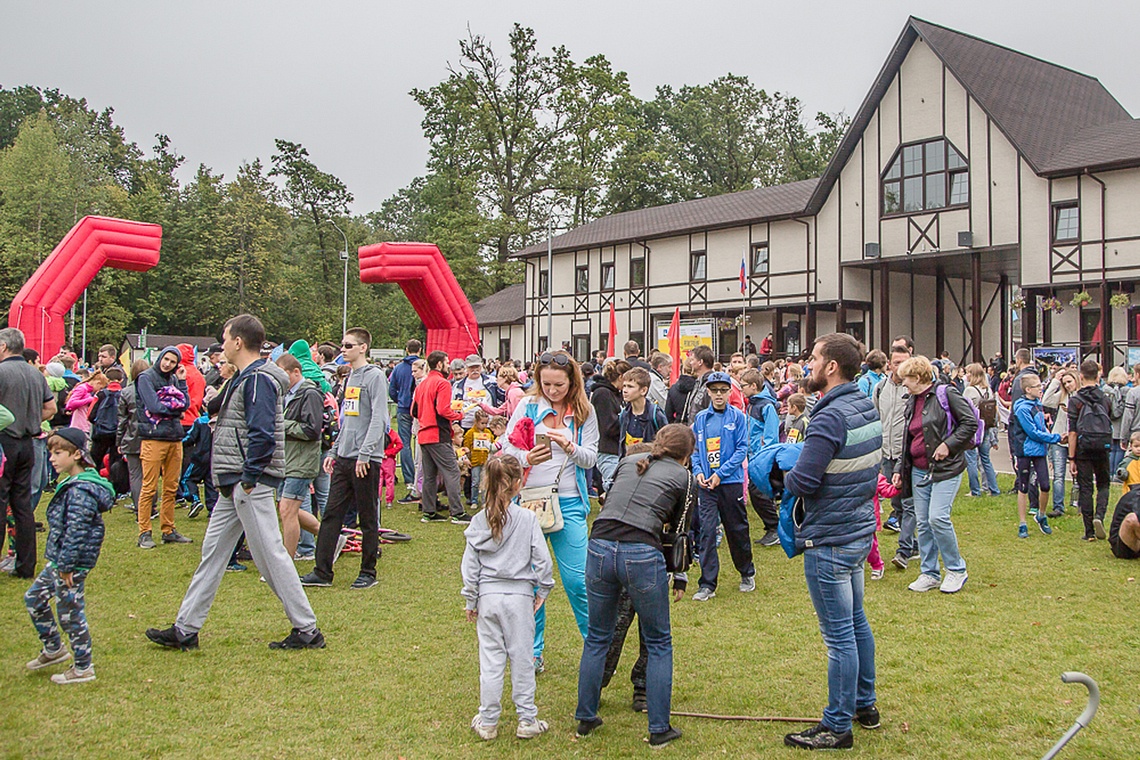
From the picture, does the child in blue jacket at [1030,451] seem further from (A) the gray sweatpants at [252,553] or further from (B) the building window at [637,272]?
(B) the building window at [637,272]

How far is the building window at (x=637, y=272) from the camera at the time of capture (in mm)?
38156

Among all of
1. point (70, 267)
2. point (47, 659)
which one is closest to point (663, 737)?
point (47, 659)

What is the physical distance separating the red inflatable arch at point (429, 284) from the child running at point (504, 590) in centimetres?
1670

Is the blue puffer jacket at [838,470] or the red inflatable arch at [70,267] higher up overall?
the red inflatable arch at [70,267]

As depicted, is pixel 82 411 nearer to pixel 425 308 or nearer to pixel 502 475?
pixel 502 475

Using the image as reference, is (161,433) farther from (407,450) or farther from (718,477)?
(718,477)

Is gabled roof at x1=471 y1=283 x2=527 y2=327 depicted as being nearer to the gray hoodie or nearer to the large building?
the large building

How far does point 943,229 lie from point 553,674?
25944 millimetres

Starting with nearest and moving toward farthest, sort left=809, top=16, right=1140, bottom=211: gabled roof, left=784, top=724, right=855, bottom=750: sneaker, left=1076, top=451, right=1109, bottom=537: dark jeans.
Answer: left=784, top=724, right=855, bottom=750: sneaker
left=1076, top=451, right=1109, bottom=537: dark jeans
left=809, top=16, right=1140, bottom=211: gabled roof

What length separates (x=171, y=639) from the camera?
5836mm

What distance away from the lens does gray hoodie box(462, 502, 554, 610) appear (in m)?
4.68

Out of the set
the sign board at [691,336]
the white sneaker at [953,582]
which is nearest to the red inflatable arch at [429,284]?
the sign board at [691,336]

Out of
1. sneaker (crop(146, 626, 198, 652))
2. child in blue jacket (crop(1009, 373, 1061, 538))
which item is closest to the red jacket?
sneaker (crop(146, 626, 198, 652))

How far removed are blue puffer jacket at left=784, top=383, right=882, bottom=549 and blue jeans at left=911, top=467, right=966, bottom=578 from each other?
10.8 ft
